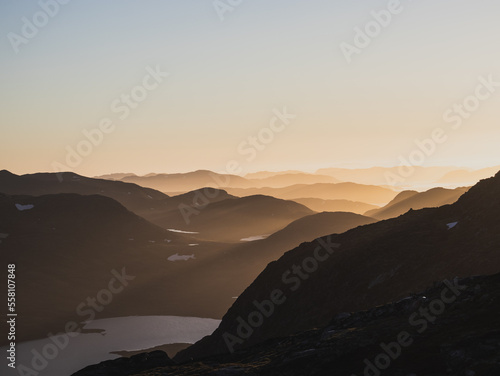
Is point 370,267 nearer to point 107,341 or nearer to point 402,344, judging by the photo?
point 402,344

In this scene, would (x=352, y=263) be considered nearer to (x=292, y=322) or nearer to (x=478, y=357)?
(x=292, y=322)

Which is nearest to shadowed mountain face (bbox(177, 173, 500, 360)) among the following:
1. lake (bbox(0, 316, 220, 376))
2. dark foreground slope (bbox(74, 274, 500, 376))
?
dark foreground slope (bbox(74, 274, 500, 376))

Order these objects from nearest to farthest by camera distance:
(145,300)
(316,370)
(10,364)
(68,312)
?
(316,370)
(10,364)
(68,312)
(145,300)

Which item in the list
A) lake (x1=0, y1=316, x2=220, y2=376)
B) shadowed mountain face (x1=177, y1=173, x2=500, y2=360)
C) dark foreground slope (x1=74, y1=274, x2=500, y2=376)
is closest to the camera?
dark foreground slope (x1=74, y1=274, x2=500, y2=376)

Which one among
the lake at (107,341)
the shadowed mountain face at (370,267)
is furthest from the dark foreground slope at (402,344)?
the lake at (107,341)

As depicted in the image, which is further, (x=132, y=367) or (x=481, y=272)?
(x=481, y=272)

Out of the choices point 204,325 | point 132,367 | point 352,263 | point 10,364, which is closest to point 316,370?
point 132,367

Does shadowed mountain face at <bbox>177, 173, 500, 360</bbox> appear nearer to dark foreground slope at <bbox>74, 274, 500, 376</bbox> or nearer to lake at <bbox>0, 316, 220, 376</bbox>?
dark foreground slope at <bbox>74, 274, 500, 376</bbox>
